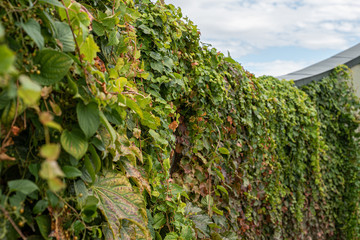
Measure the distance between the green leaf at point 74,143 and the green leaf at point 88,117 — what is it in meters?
0.02

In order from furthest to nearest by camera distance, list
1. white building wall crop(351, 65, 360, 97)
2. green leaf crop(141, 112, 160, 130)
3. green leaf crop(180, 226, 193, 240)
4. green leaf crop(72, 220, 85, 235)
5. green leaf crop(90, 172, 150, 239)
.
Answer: white building wall crop(351, 65, 360, 97) → green leaf crop(180, 226, 193, 240) → green leaf crop(141, 112, 160, 130) → green leaf crop(90, 172, 150, 239) → green leaf crop(72, 220, 85, 235)

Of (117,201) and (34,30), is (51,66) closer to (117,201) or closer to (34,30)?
(34,30)

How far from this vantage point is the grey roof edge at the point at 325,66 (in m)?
4.92

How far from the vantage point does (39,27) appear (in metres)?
0.84

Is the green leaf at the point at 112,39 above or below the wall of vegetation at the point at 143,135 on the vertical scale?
above

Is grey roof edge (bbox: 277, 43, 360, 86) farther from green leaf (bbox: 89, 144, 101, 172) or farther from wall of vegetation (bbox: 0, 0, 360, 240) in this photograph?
green leaf (bbox: 89, 144, 101, 172)

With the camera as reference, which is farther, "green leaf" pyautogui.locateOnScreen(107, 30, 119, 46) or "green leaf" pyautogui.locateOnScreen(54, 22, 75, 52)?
"green leaf" pyautogui.locateOnScreen(107, 30, 119, 46)

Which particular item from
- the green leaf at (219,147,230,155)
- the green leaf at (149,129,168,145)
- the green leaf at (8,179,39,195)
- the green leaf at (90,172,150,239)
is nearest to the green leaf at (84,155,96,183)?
the green leaf at (90,172,150,239)

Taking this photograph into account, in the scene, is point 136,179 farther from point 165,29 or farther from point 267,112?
point 267,112

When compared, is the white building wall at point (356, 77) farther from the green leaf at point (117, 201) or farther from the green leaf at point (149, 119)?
the green leaf at point (117, 201)

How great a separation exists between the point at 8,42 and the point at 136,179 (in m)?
0.70

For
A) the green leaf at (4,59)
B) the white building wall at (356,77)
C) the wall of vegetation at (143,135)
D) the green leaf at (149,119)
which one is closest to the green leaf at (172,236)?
the wall of vegetation at (143,135)

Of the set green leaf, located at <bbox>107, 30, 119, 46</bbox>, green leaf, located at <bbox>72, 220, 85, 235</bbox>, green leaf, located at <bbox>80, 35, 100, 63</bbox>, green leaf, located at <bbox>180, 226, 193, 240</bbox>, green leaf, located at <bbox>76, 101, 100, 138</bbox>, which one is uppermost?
green leaf, located at <bbox>107, 30, 119, 46</bbox>

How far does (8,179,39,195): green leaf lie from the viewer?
2.44 feet
